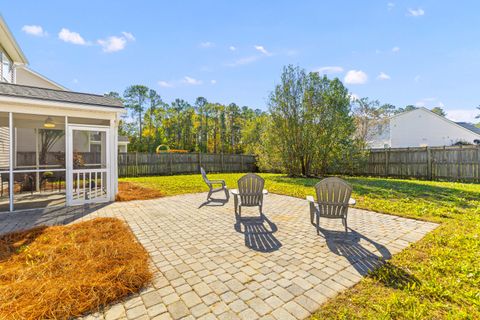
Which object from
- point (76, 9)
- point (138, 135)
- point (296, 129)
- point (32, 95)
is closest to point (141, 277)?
point (32, 95)

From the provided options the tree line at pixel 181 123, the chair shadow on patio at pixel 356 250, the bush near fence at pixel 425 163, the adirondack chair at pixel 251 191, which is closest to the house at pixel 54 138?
the adirondack chair at pixel 251 191

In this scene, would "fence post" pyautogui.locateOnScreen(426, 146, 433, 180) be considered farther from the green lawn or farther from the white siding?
the green lawn

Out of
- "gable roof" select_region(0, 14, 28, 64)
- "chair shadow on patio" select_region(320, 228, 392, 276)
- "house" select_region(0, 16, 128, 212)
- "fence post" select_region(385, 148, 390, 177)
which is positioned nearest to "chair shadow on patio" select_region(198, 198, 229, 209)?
"house" select_region(0, 16, 128, 212)

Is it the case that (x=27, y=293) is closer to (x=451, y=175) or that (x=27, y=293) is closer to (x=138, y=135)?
(x=451, y=175)

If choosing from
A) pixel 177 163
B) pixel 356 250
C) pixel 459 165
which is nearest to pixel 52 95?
pixel 356 250

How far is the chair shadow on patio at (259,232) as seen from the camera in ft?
11.9

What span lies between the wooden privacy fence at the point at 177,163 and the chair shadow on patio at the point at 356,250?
14.4 metres

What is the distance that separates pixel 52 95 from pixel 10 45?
670 centimetres

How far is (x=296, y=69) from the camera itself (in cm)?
1400

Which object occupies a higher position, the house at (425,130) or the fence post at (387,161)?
the house at (425,130)

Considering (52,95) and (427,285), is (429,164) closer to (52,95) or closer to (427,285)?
(427,285)

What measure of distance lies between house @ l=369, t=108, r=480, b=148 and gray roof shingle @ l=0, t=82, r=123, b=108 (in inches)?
946

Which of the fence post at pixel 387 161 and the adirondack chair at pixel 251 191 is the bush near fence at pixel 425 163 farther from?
the adirondack chair at pixel 251 191

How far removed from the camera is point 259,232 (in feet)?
14.0
